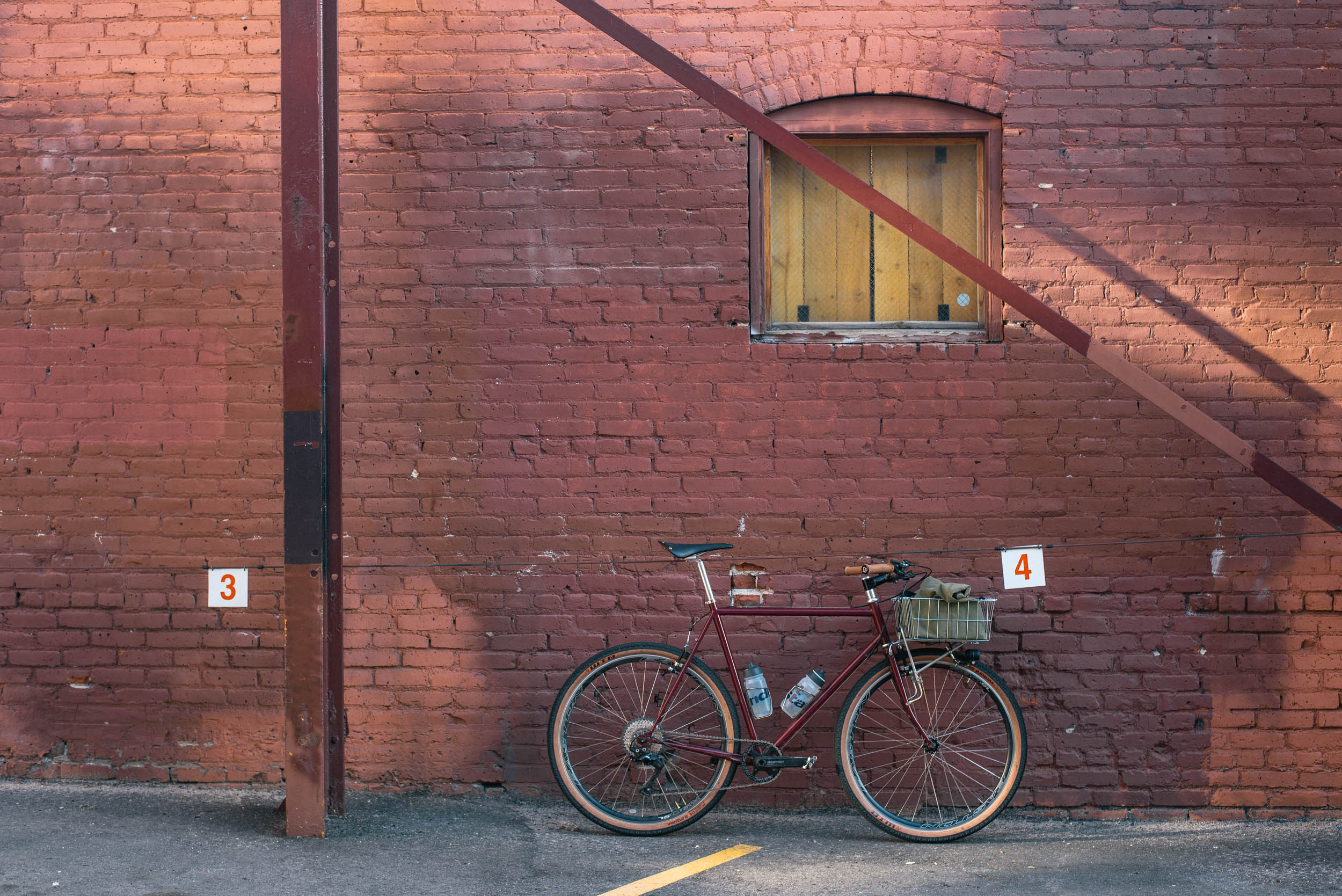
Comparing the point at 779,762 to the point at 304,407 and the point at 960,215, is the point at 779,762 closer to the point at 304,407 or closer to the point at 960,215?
the point at 304,407

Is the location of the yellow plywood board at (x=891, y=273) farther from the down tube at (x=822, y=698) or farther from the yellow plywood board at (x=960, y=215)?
the down tube at (x=822, y=698)

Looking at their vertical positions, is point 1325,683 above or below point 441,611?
below

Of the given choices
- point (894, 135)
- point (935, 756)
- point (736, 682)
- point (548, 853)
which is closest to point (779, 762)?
point (736, 682)

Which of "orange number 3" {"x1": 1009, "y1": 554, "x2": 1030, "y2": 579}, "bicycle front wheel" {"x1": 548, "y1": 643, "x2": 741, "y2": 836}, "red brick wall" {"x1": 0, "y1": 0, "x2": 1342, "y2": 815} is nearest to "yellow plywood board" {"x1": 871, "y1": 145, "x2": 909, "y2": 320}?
"red brick wall" {"x1": 0, "y1": 0, "x2": 1342, "y2": 815}

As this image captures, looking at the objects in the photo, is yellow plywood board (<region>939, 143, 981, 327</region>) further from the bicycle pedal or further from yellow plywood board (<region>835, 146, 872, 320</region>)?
the bicycle pedal

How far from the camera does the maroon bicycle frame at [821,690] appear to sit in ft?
14.3

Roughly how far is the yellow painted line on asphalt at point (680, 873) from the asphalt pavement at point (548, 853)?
0.03 meters

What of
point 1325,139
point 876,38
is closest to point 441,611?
→ point 876,38

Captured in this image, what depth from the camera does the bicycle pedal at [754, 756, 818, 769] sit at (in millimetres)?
4359

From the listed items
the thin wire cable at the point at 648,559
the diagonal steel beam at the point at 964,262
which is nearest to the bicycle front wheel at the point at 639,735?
the thin wire cable at the point at 648,559

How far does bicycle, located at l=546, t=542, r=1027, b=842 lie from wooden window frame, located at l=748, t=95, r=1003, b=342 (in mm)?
1111

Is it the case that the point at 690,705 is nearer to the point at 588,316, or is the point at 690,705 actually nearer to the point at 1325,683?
the point at 588,316

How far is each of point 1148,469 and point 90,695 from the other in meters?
5.10

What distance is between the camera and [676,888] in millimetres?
3779
